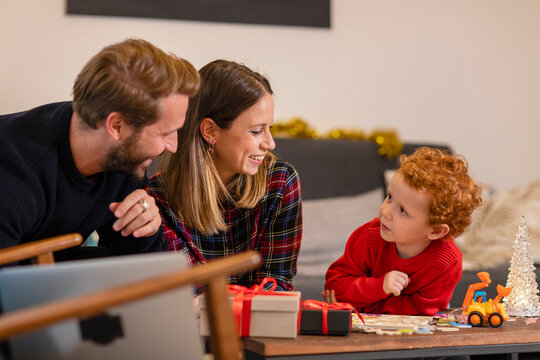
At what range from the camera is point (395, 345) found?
1.23 metres

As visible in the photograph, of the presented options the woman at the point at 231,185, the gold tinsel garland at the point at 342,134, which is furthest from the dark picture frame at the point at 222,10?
the woman at the point at 231,185

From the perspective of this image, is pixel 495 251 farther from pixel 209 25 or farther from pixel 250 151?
pixel 209 25

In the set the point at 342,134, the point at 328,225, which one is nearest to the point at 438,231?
the point at 328,225

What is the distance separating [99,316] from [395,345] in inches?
23.4

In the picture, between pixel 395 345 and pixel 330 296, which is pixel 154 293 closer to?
pixel 395 345

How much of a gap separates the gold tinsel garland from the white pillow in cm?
28

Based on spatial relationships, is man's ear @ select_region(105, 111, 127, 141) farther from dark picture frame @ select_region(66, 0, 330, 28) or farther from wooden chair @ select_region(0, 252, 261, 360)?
dark picture frame @ select_region(66, 0, 330, 28)

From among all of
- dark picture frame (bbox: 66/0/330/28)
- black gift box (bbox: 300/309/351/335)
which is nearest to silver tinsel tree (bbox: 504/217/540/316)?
black gift box (bbox: 300/309/351/335)

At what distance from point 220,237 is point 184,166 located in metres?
0.23

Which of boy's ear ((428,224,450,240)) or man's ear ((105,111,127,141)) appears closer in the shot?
man's ear ((105,111,127,141))

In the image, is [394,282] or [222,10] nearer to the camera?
[394,282]

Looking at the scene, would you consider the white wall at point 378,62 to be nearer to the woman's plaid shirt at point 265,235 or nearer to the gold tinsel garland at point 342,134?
the gold tinsel garland at point 342,134

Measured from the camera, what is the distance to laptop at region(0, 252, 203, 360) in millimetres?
911

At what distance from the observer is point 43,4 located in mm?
2834
